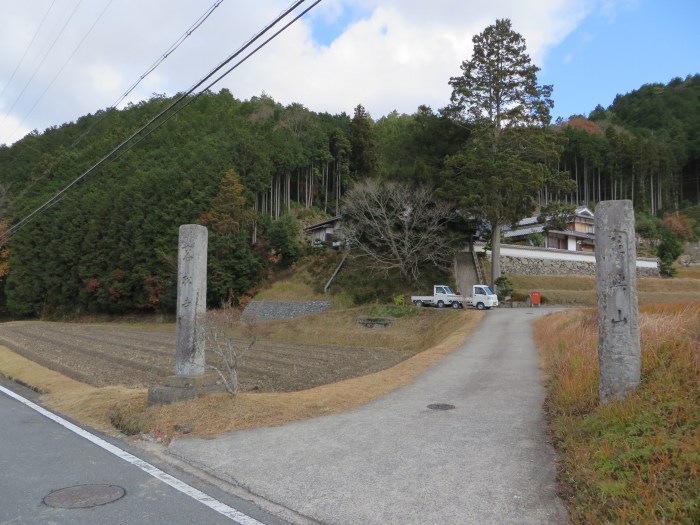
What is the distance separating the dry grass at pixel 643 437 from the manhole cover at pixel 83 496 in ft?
13.3

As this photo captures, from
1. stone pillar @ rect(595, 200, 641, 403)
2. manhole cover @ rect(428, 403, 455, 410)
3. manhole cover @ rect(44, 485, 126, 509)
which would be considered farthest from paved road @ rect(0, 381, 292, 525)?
stone pillar @ rect(595, 200, 641, 403)

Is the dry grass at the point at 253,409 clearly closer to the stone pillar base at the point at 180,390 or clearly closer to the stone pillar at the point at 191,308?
the stone pillar base at the point at 180,390

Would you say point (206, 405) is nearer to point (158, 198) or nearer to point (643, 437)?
point (643, 437)

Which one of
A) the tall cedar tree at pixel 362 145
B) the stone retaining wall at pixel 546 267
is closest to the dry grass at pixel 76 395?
the stone retaining wall at pixel 546 267

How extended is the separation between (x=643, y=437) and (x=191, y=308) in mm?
Result: 6794

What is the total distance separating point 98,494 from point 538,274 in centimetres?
3843

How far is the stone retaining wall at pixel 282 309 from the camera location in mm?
34919

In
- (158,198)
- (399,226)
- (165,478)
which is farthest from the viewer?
(158,198)

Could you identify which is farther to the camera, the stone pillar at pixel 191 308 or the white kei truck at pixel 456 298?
the white kei truck at pixel 456 298

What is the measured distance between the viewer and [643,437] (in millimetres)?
4520

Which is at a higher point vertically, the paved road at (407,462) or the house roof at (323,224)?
the house roof at (323,224)

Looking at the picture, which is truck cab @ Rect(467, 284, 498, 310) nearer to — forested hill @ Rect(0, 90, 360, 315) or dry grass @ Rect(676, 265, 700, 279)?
dry grass @ Rect(676, 265, 700, 279)

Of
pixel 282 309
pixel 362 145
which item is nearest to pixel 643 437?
pixel 282 309

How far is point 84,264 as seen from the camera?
170 feet
